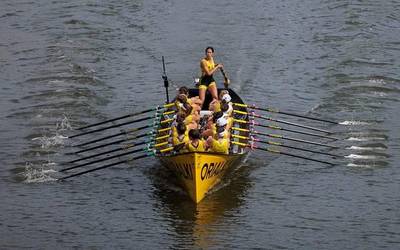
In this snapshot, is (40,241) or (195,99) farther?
(195,99)

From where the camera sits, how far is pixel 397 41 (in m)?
39.5

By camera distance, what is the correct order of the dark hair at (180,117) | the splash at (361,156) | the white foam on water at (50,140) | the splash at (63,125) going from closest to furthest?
the dark hair at (180,117) → the splash at (361,156) → the white foam on water at (50,140) → the splash at (63,125)

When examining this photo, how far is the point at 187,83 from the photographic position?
34500 mm

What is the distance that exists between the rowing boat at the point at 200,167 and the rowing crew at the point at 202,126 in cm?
33

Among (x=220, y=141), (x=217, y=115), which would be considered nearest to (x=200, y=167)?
(x=220, y=141)

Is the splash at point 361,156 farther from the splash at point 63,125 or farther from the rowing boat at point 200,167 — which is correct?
the splash at point 63,125

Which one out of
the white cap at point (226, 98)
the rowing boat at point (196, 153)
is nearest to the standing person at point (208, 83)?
the rowing boat at point (196, 153)

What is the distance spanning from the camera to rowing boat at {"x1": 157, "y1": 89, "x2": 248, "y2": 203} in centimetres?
2264

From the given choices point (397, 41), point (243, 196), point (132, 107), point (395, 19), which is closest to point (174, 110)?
point (243, 196)

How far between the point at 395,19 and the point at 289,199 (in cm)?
2098

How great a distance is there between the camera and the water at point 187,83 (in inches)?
892

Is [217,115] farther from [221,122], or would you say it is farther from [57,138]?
[57,138]

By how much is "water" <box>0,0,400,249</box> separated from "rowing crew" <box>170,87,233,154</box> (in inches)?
63.2

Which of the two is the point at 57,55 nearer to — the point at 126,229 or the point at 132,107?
the point at 132,107
